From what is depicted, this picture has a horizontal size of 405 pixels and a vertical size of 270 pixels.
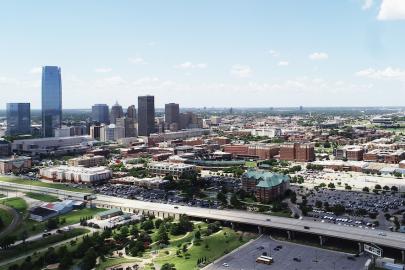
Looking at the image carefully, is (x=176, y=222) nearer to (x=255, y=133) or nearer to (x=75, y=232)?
(x=75, y=232)

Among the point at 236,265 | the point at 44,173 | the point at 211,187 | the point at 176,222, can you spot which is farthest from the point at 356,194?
the point at 44,173

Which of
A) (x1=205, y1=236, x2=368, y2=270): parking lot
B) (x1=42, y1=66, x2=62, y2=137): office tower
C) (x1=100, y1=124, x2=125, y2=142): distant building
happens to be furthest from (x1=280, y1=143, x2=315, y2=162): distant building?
(x1=42, y1=66, x2=62, y2=137): office tower

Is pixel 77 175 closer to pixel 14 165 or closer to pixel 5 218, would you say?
pixel 14 165

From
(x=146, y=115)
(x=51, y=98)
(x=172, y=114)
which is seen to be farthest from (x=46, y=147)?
(x=172, y=114)

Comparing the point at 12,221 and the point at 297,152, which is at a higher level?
the point at 297,152

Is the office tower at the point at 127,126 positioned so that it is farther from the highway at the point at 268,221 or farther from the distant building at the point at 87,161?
the highway at the point at 268,221

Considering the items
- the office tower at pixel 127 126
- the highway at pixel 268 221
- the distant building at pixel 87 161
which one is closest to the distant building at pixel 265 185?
the highway at pixel 268 221
